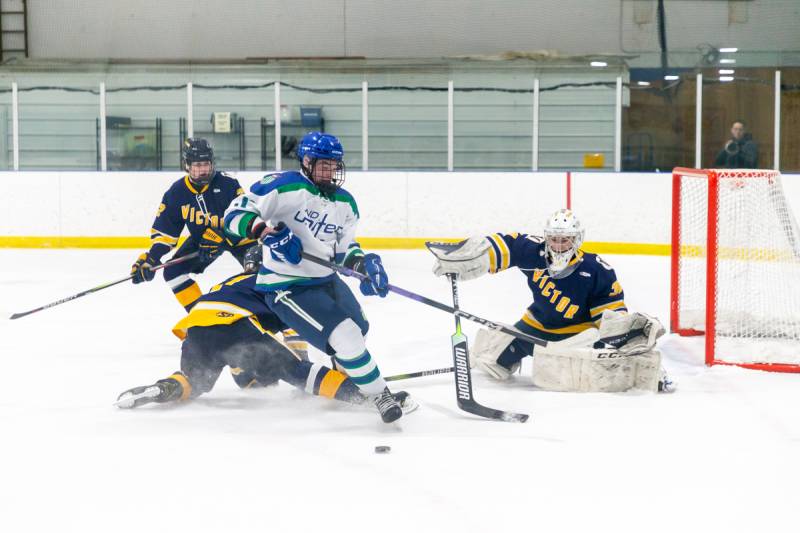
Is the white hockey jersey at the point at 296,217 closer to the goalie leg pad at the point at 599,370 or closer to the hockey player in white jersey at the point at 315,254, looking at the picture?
the hockey player in white jersey at the point at 315,254

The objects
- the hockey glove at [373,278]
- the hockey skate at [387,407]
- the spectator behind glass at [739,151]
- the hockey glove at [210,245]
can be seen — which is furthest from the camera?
the spectator behind glass at [739,151]

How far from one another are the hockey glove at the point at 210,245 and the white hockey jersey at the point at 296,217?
4.63 feet

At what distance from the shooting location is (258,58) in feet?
36.7

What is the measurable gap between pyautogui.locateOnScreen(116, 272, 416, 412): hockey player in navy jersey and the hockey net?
5.60 feet

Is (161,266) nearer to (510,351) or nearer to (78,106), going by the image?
(510,351)

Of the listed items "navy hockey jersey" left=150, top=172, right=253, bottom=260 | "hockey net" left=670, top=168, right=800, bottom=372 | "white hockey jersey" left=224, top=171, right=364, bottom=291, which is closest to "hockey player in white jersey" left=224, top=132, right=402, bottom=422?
"white hockey jersey" left=224, top=171, right=364, bottom=291

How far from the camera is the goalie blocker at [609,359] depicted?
3.73m

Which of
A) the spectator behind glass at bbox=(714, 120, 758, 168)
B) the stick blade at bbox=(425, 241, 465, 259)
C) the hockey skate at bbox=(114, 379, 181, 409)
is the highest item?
the spectator behind glass at bbox=(714, 120, 758, 168)

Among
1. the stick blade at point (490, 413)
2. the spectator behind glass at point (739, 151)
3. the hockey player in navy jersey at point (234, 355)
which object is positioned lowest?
the stick blade at point (490, 413)

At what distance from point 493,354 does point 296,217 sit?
1.02m

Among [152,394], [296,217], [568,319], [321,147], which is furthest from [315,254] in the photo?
[568,319]

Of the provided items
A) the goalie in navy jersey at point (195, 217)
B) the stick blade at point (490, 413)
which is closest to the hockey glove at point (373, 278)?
the stick blade at point (490, 413)

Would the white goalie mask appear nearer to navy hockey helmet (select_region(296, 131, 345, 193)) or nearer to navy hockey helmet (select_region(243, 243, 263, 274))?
navy hockey helmet (select_region(296, 131, 345, 193))

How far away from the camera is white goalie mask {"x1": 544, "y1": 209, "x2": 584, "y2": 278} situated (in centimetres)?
377
